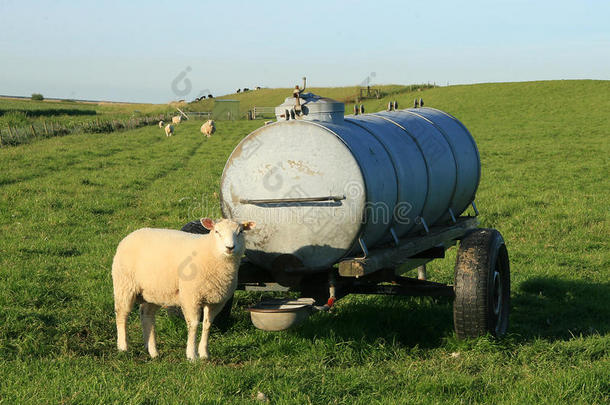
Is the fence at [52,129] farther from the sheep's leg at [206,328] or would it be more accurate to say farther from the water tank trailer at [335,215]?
the sheep's leg at [206,328]

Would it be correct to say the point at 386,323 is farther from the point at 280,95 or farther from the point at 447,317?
the point at 280,95

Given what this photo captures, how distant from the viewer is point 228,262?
5.75 metres

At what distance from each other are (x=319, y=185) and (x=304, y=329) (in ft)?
6.30

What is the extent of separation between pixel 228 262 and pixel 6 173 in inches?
625

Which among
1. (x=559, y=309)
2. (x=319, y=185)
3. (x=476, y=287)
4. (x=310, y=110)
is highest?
Result: (x=310, y=110)

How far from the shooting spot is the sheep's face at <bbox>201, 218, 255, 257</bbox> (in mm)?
5531

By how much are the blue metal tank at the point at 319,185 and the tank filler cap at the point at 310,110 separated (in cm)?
1

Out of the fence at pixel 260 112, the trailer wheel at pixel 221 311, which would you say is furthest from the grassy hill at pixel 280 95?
the trailer wheel at pixel 221 311

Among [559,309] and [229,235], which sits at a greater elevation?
[229,235]

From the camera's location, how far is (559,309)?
8258 mm

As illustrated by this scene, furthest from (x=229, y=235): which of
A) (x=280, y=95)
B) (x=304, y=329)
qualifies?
(x=280, y=95)

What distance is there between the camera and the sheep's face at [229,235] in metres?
5.53

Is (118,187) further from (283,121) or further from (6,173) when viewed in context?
(283,121)

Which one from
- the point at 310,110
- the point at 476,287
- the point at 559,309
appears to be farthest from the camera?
the point at 559,309
